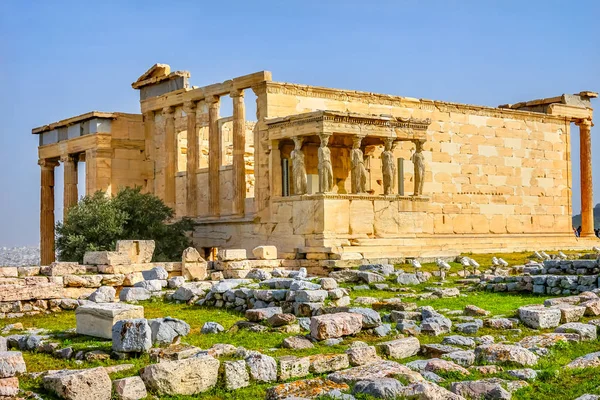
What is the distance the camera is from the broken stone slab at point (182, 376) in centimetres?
743

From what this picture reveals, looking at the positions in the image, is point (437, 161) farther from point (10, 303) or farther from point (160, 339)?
point (160, 339)

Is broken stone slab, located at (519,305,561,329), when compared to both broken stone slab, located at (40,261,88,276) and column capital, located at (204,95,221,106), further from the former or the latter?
column capital, located at (204,95,221,106)

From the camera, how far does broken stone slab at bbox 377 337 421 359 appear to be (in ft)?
29.8

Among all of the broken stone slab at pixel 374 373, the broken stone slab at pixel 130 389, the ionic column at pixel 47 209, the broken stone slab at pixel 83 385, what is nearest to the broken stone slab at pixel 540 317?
the broken stone slab at pixel 374 373

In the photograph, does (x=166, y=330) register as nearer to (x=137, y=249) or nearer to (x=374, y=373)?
(x=374, y=373)

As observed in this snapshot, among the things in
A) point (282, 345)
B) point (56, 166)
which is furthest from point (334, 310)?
point (56, 166)

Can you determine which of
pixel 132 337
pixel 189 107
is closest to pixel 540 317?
pixel 132 337

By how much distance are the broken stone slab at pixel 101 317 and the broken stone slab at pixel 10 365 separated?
7.36 feet

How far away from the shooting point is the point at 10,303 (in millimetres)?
14023

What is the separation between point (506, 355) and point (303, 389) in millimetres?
2436

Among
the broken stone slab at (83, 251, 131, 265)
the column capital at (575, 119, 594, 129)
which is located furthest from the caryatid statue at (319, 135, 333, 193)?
the column capital at (575, 119, 594, 129)

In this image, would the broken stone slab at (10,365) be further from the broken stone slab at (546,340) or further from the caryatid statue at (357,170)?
the caryatid statue at (357,170)

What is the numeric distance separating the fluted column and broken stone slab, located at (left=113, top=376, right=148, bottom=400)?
17.7 metres

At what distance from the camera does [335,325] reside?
32.8 feet
